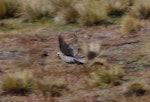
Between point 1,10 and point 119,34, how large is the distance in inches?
130

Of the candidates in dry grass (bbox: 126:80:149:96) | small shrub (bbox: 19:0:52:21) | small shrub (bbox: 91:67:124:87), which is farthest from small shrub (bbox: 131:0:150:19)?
dry grass (bbox: 126:80:149:96)

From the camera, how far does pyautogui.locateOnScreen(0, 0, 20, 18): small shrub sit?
40.9 feet

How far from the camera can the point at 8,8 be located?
41.4 feet

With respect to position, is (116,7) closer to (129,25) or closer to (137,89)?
(129,25)

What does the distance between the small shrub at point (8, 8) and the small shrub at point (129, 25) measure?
118 inches

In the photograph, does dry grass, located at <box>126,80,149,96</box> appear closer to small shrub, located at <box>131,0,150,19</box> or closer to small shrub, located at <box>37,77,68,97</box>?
small shrub, located at <box>37,77,68,97</box>

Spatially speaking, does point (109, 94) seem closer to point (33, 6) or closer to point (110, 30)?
point (110, 30)

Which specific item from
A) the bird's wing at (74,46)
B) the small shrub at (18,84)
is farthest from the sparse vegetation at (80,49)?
the bird's wing at (74,46)

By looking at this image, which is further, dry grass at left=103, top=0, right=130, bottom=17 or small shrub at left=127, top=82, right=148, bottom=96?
dry grass at left=103, top=0, right=130, bottom=17

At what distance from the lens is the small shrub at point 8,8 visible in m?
12.5

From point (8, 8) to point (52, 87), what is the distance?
551 centimetres

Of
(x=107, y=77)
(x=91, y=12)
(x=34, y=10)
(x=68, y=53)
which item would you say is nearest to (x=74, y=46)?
(x=68, y=53)

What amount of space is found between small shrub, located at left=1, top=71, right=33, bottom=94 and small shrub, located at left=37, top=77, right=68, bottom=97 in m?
0.28

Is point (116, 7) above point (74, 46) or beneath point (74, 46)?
beneath
